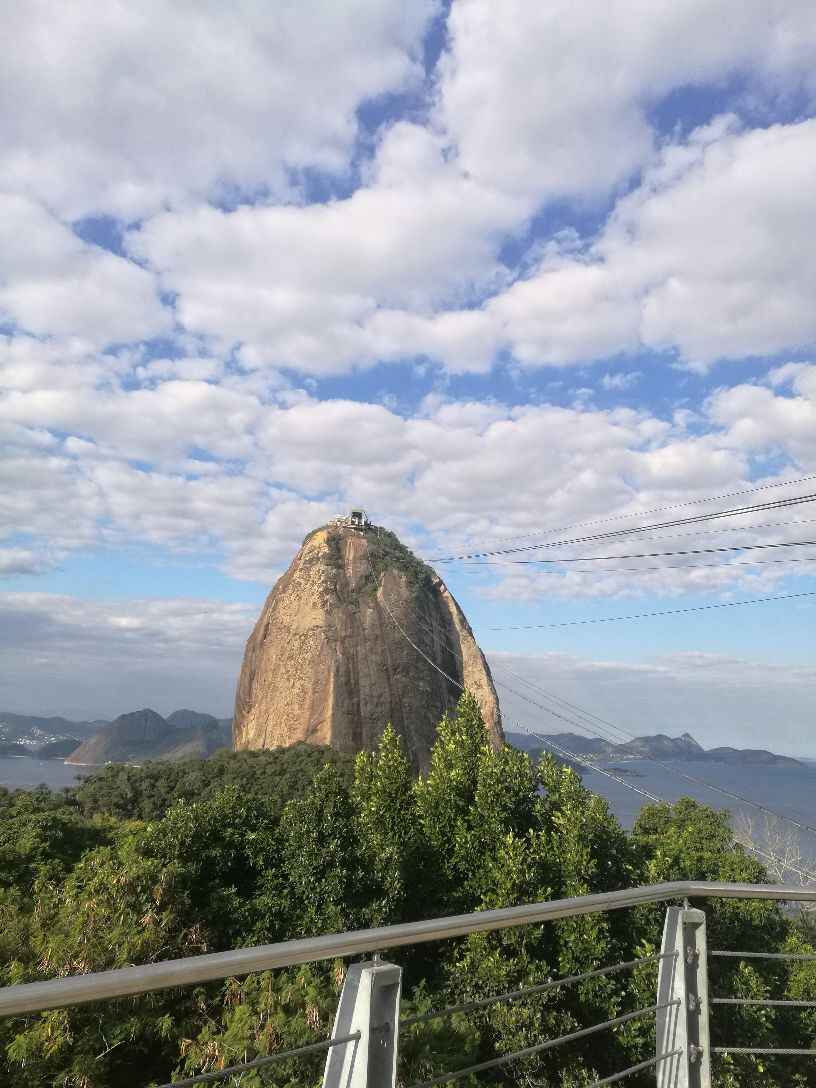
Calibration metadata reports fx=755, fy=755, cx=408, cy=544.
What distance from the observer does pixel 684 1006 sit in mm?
2473

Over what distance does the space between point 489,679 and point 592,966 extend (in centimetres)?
4237

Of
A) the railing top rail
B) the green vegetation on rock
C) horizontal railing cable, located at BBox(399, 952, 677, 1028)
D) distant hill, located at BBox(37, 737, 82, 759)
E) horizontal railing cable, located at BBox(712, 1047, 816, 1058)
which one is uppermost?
the green vegetation on rock

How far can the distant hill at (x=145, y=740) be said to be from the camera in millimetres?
124312

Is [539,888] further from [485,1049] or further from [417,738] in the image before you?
[417,738]

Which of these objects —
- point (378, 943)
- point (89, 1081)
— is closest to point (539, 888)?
point (89, 1081)

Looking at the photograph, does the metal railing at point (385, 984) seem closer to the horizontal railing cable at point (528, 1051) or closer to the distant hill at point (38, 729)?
the horizontal railing cable at point (528, 1051)

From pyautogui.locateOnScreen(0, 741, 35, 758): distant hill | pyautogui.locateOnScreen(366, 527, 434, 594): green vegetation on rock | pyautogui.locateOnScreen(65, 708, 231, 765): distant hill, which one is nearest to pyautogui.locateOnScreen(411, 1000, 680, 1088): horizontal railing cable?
pyautogui.locateOnScreen(366, 527, 434, 594): green vegetation on rock

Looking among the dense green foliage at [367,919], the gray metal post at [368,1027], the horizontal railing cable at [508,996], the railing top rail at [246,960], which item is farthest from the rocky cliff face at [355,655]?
the gray metal post at [368,1027]

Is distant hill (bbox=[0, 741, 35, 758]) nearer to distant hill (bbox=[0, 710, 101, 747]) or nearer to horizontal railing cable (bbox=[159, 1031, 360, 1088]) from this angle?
distant hill (bbox=[0, 710, 101, 747])

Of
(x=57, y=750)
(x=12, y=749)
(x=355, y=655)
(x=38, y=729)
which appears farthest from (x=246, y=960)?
(x=38, y=729)

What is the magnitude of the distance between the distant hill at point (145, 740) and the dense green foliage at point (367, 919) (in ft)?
369

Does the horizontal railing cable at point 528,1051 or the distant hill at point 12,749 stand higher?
the horizontal railing cable at point 528,1051

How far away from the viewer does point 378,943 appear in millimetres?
1639

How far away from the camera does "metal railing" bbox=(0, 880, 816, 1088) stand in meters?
1.32
